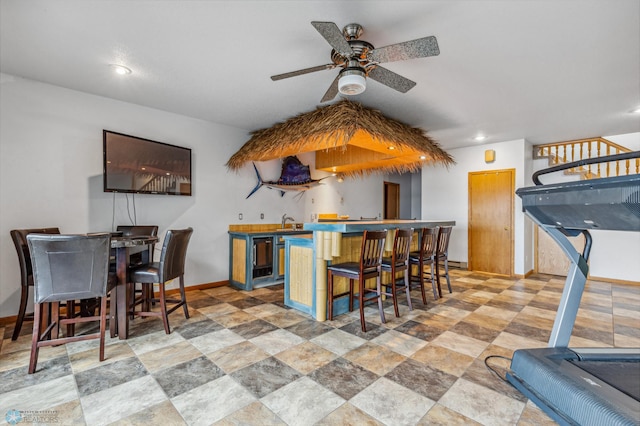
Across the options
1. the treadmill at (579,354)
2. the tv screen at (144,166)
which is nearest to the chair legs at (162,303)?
the tv screen at (144,166)

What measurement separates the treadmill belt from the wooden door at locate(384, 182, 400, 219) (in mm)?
6781

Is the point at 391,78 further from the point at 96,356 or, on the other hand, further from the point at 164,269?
the point at 96,356

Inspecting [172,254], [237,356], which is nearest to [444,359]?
[237,356]

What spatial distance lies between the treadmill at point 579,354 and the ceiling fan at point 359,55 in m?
1.13

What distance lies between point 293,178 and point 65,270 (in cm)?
378

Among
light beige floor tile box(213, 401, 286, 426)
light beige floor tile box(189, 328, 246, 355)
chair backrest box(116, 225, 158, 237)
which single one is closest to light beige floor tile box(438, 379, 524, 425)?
light beige floor tile box(213, 401, 286, 426)

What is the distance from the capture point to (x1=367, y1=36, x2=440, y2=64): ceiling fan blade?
6.21ft

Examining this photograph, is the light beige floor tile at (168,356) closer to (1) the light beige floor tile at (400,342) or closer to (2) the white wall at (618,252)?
(1) the light beige floor tile at (400,342)

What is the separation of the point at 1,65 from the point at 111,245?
86.7 inches

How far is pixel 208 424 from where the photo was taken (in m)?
1.60

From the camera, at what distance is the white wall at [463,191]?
5.43m

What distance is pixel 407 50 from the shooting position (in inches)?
78.9

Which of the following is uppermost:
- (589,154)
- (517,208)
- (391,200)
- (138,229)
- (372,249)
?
(589,154)

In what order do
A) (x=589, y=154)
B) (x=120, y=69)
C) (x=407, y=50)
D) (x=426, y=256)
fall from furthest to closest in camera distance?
(x=589, y=154)
(x=426, y=256)
(x=120, y=69)
(x=407, y=50)
